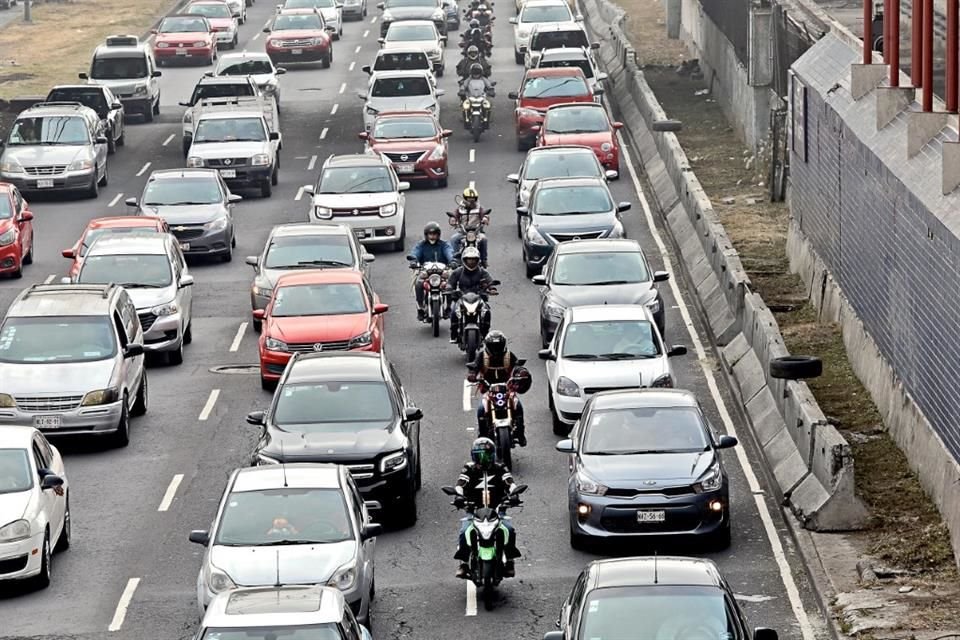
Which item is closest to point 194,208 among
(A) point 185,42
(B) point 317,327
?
(B) point 317,327

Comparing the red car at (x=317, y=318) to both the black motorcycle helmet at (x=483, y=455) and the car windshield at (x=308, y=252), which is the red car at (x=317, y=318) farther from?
the black motorcycle helmet at (x=483, y=455)

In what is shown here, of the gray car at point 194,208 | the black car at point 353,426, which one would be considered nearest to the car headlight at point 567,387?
the black car at point 353,426

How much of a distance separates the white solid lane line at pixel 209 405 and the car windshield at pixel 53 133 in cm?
1770

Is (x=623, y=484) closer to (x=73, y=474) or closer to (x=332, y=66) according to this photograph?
(x=73, y=474)

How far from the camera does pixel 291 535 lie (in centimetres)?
1995

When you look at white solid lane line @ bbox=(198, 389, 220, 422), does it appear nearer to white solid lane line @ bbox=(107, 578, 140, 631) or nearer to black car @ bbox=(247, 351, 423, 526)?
black car @ bbox=(247, 351, 423, 526)

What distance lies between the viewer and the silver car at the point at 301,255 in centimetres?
3422

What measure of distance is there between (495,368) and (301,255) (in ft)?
31.9

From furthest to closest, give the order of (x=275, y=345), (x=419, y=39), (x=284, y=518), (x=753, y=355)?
(x=419, y=39), (x=275, y=345), (x=753, y=355), (x=284, y=518)

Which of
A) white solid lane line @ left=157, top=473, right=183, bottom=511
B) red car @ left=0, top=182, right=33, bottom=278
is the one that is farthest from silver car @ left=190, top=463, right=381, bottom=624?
red car @ left=0, top=182, right=33, bottom=278

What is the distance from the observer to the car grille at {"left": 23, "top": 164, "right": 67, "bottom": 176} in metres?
46.3

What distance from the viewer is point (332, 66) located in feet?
227

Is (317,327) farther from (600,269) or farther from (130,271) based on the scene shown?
(600,269)

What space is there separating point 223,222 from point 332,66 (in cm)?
2973
